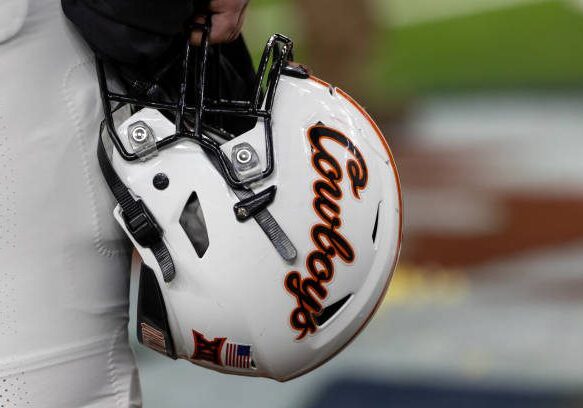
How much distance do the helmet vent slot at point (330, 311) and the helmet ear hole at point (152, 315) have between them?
7.4 inches

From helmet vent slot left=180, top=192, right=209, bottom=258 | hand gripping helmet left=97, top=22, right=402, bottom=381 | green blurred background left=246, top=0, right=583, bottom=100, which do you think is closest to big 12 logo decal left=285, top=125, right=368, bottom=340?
hand gripping helmet left=97, top=22, right=402, bottom=381

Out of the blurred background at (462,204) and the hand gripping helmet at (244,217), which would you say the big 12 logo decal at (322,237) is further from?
the blurred background at (462,204)

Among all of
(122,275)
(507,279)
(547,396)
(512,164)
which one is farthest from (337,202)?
(512,164)

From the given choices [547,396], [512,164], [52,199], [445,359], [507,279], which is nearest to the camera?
[52,199]

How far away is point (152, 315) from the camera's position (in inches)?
48.3

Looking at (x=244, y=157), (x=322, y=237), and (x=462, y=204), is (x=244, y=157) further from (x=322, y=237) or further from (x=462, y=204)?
(x=462, y=204)

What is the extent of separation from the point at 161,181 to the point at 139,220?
5 cm

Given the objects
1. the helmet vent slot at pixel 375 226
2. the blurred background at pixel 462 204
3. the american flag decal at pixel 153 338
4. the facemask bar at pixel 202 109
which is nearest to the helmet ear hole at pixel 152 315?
the american flag decal at pixel 153 338

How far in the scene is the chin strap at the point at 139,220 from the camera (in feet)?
3.88

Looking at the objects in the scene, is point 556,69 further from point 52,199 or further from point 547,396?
point 52,199

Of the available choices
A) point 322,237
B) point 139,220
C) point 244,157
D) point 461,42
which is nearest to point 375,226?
point 322,237

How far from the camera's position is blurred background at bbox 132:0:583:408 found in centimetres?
256

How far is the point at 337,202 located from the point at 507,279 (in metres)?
2.15

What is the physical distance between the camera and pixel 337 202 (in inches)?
47.9
